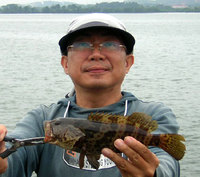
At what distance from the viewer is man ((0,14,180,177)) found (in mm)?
4016

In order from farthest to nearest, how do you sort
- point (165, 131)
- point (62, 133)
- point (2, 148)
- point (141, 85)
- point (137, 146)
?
point (141, 85) → point (165, 131) → point (2, 148) → point (62, 133) → point (137, 146)

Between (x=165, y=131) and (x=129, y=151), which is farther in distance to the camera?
(x=165, y=131)

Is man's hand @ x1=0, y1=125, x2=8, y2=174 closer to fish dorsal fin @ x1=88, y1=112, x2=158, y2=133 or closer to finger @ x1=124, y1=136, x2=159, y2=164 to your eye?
fish dorsal fin @ x1=88, y1=112, x2=158, y2=133

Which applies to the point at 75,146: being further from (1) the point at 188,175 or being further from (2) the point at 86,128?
(1) the point at 188,175

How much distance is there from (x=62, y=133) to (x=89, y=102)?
120 centimetres

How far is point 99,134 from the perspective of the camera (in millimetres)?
3252

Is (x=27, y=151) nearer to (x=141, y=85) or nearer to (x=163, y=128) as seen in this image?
(x=163, y=128)

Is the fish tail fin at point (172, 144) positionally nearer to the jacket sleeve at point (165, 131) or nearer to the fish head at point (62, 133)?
the jacket sleeve at point (165, 131)

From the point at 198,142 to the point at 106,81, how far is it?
9758mm

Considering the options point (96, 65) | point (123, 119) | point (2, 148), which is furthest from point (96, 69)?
point (2, 148)

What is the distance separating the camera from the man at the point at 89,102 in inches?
158

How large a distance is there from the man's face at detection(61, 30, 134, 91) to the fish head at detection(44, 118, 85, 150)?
957 mm

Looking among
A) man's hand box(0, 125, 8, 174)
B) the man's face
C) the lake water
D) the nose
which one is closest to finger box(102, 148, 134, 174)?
man's hand box(0, 125, 8, 174)

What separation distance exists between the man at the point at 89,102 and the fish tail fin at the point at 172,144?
44 cm
